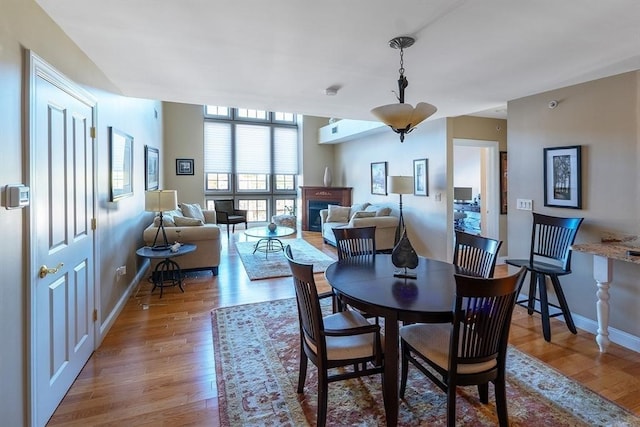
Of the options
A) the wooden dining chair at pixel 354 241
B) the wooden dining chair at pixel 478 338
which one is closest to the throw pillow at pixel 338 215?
the wooden dining chair at pixel 354 241

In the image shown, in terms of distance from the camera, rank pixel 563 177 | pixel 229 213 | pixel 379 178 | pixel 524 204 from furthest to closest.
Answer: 1. pixel 229 213
2. pixel 379 178
3. pixel 524 204
4. pixel 563 177

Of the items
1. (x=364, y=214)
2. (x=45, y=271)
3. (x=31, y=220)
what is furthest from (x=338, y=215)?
(x=31, y=220)

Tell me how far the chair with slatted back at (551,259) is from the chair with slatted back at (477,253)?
69cm

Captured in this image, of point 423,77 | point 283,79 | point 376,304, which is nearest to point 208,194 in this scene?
point 283,79

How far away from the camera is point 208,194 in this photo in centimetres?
917

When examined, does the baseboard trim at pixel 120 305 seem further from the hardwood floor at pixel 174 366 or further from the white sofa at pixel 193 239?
the white sofa at pixel 193 239

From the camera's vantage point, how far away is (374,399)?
2121mm

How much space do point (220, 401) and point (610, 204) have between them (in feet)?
11.8

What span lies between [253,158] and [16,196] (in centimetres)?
822

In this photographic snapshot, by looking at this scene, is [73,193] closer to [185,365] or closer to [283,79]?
[185,365]

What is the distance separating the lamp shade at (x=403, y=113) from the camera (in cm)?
227

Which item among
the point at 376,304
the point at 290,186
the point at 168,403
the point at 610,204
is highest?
the point at 290,186

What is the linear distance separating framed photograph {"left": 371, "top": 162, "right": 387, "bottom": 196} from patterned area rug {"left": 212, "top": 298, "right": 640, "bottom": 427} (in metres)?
4.91

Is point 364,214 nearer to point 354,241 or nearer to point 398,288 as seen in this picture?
point 354,241
